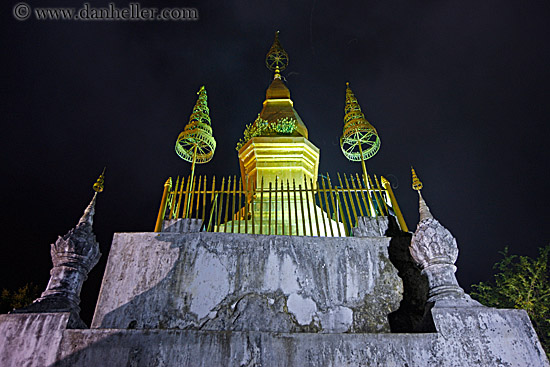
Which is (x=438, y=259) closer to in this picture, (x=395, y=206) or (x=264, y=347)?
(x=395, y=206)

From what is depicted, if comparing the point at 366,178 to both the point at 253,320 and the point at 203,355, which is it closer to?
the point at 253,320

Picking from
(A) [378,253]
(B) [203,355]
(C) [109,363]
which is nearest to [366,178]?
(A) [378,253]

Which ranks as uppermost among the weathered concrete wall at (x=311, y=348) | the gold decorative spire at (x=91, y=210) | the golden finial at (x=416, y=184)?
the golden finial at (x=416, y=184)

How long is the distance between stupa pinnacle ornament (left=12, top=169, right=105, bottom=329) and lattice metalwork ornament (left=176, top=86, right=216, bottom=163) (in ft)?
22.4

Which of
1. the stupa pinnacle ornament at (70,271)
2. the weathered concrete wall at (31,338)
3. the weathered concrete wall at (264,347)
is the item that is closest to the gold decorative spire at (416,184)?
the weathered concrete wall at (264,347)

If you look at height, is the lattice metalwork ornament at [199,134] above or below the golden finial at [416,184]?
above

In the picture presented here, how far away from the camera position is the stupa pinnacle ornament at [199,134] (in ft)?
39.0

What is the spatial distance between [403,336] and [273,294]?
1760 millimetres

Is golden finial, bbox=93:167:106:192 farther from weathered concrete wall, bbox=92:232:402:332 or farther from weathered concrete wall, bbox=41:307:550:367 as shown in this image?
weathered concrete wall, bbox=41:307:550:367

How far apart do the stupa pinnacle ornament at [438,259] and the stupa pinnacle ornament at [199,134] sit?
804 cm

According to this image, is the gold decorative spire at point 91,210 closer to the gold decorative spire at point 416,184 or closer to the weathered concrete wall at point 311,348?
the weathered concrete wall at point 311,348

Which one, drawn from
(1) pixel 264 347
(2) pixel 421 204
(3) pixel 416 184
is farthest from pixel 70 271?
(3) pixel 416 184

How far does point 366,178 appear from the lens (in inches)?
333

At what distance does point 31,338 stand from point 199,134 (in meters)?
8.68
